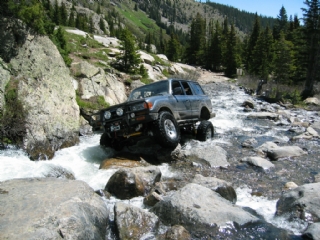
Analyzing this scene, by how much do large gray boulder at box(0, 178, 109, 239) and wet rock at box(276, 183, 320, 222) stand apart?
10.8 feet

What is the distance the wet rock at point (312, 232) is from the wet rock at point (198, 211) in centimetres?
81

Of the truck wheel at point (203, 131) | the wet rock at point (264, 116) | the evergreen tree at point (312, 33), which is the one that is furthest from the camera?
the evergreen tree at point (312, 33)

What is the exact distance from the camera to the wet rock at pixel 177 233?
409 centimetres

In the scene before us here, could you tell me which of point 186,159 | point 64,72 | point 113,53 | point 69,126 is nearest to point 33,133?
point 69,126

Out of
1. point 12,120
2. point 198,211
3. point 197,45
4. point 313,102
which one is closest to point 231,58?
point 197,45

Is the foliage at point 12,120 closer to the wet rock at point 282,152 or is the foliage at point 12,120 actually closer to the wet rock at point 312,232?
the wet rock at point 312,232

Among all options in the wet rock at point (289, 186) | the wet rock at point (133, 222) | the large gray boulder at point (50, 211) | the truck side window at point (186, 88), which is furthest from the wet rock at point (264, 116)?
the large gray boulder at point (50, 211)

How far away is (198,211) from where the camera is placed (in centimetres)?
456

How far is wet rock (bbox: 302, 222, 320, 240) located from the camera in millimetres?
3885

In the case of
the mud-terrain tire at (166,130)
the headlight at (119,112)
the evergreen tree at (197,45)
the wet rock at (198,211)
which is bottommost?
the wet rock at (198,211)

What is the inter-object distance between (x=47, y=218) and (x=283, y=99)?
945 inches

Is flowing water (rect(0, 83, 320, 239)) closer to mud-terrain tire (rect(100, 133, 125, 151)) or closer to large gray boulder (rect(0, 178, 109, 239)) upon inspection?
mud-terrain tire (rect(100, 133, 125, 151))

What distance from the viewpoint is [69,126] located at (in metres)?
9.88

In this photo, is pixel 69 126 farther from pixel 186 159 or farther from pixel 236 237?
pixel 236 237
